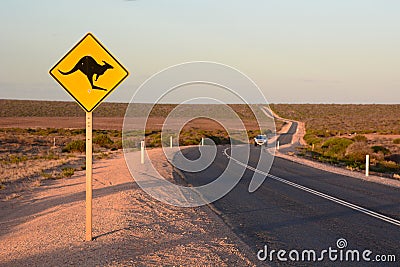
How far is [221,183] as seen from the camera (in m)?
18.8

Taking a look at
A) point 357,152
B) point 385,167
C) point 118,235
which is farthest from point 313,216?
point 357,152

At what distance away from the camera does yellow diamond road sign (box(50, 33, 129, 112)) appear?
8070 mm

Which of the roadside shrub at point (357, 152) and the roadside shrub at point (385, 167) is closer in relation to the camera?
the roadside shrub at point (385, 167)

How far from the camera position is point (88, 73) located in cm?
815

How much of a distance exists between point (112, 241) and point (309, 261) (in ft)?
11.2

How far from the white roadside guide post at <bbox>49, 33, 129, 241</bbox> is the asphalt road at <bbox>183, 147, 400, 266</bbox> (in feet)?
11.8

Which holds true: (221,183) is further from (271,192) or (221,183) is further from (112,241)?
(112,241)

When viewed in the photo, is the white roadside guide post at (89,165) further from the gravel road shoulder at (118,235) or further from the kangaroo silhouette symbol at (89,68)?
the kangaroo silhouette symbol at (89,68)

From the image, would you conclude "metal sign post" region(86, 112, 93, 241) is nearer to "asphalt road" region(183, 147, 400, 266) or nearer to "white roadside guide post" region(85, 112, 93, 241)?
"white roadside guide post" region(85, 112, 93, 241)

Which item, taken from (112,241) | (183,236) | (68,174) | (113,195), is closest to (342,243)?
(183,236)

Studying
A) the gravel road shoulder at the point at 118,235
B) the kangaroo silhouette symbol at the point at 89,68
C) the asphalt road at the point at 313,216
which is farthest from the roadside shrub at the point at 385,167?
the kangaroo silhouette symbol at the point at 89,68

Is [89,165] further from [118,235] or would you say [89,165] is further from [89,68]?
[118,235]

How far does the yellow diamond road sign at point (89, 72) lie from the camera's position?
8070 mm

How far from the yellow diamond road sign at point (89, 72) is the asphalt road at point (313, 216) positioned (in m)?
3.62
